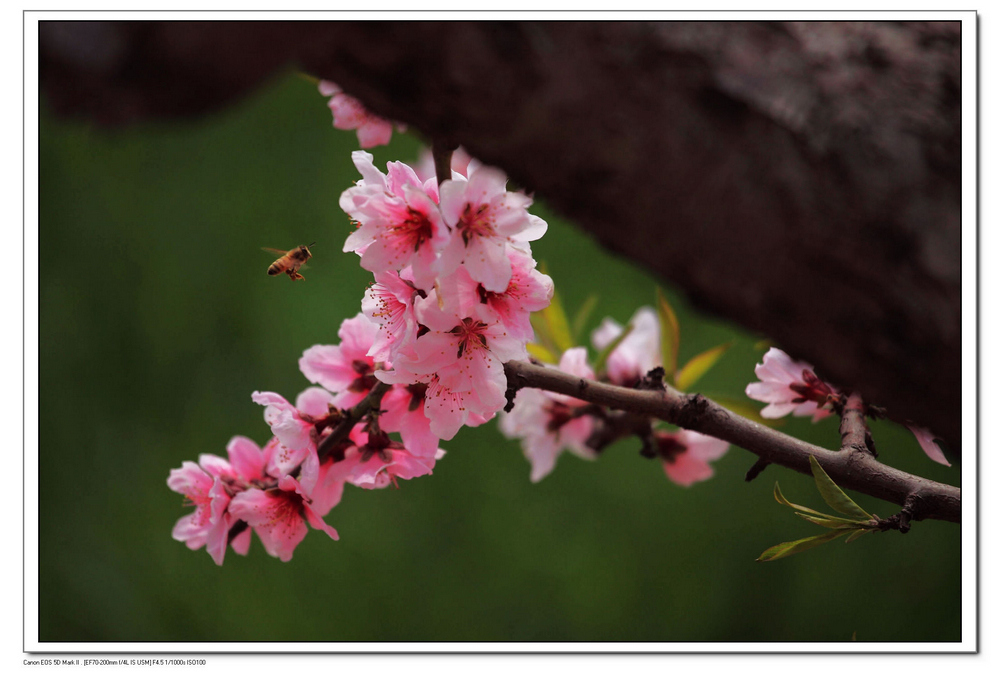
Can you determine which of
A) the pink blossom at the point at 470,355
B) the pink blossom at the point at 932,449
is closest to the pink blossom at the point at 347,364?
the pink blossom at the point at 470,355

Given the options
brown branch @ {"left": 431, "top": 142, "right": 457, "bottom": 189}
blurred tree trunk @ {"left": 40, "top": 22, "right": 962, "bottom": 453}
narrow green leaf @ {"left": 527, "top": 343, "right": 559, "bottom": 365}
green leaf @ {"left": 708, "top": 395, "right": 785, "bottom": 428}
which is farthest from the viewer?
narrow green leaf @ {"left": 527, "top": 343, "right": 559, "bottom": 365}

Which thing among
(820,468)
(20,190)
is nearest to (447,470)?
(20,190)

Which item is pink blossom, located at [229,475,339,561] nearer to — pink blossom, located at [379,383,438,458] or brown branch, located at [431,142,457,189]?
pink blossom, located at [379,383,438,458]

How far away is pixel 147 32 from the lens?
470 mm

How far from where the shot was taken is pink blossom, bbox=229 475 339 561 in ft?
1.95

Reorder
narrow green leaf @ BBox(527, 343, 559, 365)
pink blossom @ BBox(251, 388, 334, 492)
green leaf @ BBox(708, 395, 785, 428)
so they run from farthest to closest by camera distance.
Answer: narrow green leaf @ BBox(527, 343, 559, 365)
green leaf @ BBox(708, 395, 785, 428)
pink blossom @ BBox(251, 388, 334, 492)

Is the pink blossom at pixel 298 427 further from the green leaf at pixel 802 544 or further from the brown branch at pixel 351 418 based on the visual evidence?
the green leaf at pixel 802 544

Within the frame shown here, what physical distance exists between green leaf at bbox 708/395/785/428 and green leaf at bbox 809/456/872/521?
0.51 feet

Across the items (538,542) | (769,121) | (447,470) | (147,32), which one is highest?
(147,32)

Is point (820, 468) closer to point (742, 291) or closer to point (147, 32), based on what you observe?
point (742, 291)

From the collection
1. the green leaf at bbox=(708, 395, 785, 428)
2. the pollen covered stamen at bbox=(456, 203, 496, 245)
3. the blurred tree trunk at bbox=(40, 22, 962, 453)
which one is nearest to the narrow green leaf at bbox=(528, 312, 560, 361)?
the green leaf at bbox=(708, 395, 785, 428)

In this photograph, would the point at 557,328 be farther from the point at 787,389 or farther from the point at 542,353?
the point at 787,389

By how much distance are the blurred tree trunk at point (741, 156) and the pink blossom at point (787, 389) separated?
0.33 m
